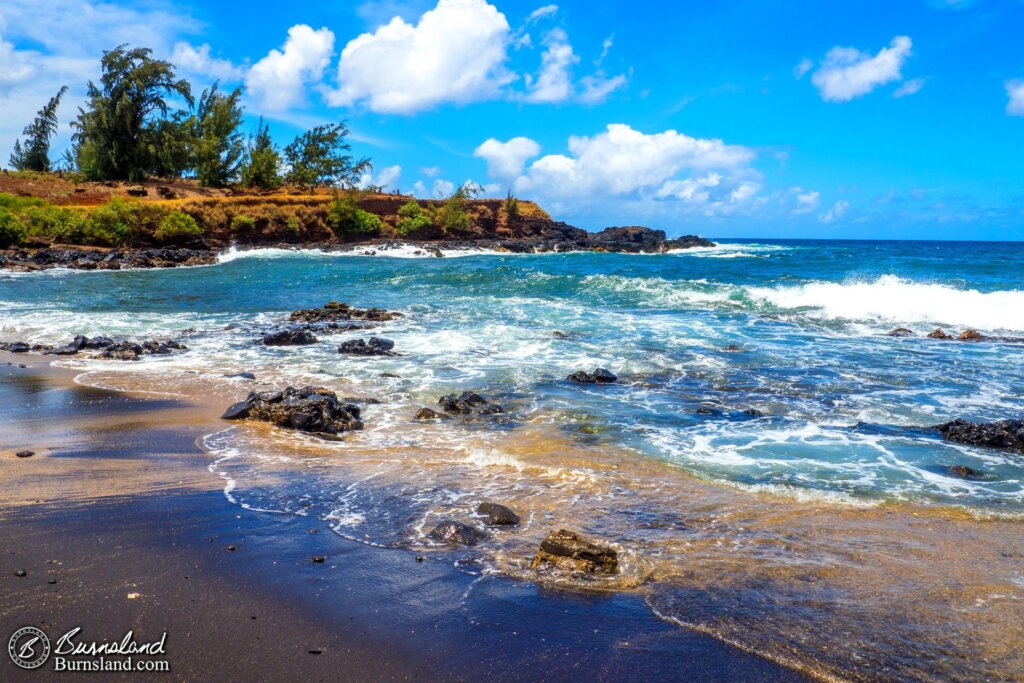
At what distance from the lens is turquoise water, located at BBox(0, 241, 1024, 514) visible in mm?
6719

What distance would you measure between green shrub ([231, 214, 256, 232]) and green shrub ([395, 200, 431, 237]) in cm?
1412

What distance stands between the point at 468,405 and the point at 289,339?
6660mm

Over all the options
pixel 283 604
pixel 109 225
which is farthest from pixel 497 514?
pixel 109 225

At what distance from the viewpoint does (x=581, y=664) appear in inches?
119

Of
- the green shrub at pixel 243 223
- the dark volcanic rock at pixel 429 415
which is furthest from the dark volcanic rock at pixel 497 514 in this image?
the green shrub at pixel 243 223

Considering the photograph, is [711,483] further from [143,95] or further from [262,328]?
[143,95]

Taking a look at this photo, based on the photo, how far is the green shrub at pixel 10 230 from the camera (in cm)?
3334

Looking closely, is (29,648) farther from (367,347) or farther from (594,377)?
(367,347)

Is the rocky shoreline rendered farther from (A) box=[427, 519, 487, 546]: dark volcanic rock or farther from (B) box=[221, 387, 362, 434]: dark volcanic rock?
(A) box=[427, 519, 487, 546]: dark volcanic rock

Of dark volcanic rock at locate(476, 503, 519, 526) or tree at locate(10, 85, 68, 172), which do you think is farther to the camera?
tree at locate(10, 85, 68, 172)

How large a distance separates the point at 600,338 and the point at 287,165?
5301 centimetres

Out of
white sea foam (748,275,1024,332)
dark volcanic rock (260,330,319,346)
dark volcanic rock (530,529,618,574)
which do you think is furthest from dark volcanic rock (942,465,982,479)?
white sea foam (748,275,1024,332)

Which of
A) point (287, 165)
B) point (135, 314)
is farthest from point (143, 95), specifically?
point (135, 314)

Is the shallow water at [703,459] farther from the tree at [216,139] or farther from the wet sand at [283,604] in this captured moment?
the tree at [216,139]
